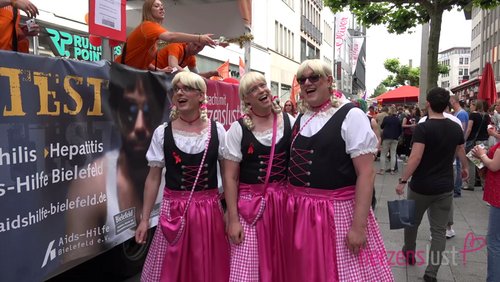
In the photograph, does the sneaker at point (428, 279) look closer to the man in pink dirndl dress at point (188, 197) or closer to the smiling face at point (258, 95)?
the man in pink dirndl dress at point (188, 197)

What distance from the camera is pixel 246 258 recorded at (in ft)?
8.90

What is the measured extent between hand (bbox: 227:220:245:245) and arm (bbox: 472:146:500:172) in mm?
2099

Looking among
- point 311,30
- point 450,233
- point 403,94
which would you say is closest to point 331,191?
point 450,233

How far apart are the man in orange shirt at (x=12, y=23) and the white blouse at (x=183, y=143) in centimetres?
115

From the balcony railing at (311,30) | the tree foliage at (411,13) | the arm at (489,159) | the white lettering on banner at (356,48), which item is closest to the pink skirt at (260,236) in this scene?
the arm at (489,159)

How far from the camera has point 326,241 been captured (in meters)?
2.57

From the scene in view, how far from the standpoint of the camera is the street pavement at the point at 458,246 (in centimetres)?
442

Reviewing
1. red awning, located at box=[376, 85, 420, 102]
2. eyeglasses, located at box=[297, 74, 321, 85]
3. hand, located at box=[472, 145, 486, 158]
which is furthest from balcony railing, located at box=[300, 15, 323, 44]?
eyeglasses, located at box=[297, 74, 321, 85]

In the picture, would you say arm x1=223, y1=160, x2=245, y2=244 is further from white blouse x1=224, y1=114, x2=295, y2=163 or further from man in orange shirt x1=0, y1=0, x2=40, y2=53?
man in orange shirt x1=0, y1=0, x2=40, y2=53

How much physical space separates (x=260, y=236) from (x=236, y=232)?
155 millimetres

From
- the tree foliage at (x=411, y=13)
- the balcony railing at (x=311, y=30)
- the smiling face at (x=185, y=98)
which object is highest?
the balcony railing at (x=311, y=30)

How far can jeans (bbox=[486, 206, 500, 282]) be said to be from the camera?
3.55 metres

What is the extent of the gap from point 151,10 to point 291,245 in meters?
2.67

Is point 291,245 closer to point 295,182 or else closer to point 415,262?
point 295,182
